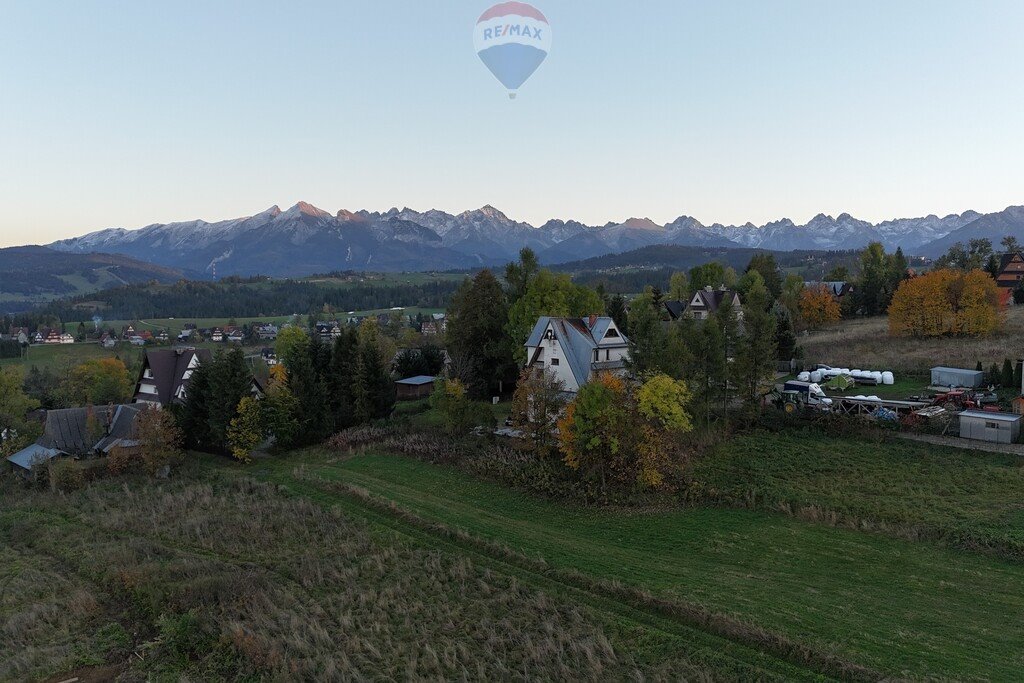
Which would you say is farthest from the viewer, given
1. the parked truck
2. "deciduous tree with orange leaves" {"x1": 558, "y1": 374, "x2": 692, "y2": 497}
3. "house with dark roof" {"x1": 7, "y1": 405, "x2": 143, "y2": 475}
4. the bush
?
the parked truck

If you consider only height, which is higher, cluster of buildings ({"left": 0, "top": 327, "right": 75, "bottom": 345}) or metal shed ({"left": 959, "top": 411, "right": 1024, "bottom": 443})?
cluster of buildings ({"left": 0, "top": 327, "right": 75, "bottom": 345})

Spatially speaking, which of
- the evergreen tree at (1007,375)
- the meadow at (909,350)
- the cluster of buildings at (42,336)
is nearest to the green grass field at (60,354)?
the cluster of buildings at (42,336)

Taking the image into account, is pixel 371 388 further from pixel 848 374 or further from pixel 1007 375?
pixel 1007 375

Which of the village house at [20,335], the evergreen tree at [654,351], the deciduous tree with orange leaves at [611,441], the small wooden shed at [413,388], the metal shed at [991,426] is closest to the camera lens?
the deciduous tree with orange leaves at [611,441]

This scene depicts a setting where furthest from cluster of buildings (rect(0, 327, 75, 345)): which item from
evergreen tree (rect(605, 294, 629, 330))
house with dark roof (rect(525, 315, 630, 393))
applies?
house with dark roof (rect(525, 315, 630, 393))

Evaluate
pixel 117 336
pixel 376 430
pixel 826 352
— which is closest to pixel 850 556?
pixel 376 430

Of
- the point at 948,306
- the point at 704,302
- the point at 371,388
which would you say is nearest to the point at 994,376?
the point at 948,306

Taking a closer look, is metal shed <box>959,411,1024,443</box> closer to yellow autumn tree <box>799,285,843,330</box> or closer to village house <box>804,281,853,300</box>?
yellow autumn tree <box>799,285,843,330</box>

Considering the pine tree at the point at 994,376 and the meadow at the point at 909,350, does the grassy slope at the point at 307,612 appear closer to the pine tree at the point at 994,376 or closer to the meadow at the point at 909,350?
the pine tree at the point at 994,376
